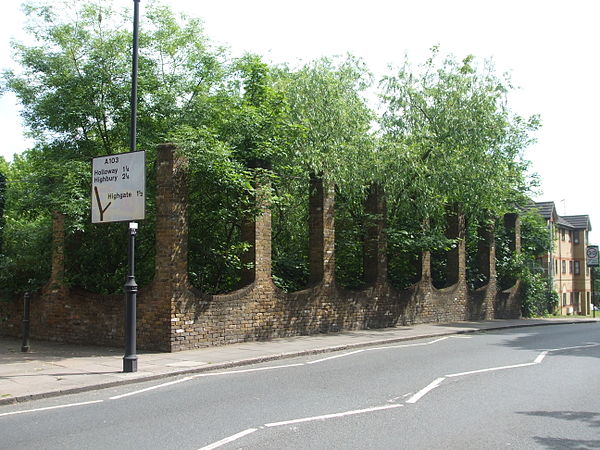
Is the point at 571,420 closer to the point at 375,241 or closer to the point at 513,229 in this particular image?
the point at 375,241

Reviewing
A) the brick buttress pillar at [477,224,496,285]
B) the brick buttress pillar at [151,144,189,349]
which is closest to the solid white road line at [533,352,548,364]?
the brick buttress pillar at [151,144,189,349]

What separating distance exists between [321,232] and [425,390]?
34.3ft

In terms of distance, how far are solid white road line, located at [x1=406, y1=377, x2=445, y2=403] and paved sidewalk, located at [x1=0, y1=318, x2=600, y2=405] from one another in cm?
446

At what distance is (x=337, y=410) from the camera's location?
26.1 ft

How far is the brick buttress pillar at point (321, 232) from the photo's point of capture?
19.3 metres

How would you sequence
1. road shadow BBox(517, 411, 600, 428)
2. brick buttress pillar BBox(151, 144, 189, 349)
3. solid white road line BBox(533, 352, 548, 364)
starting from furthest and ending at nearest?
brick buttress pillar BBox(151, 144, 189, 349)
solid white road line BBox(533, 352, 548, 364)
road shadow BBox(517, 411, 600, 428)

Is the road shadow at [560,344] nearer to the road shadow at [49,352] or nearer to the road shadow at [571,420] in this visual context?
the road shadow at [571,420]

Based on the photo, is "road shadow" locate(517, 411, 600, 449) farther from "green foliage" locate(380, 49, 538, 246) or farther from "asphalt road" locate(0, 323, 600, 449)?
"green foliage" locate(380, 49, 538, 246)

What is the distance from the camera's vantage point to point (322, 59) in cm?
2252

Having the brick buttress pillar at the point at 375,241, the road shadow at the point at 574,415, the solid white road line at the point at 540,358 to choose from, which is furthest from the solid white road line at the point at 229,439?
the brick buttress pillar at the point at 375,241

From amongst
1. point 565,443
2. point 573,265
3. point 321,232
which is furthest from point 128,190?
point 573,265

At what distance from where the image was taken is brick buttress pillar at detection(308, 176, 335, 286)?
63.5ft

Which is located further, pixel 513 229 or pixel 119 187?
pixel 513 229

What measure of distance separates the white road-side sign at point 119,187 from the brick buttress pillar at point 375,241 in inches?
443
